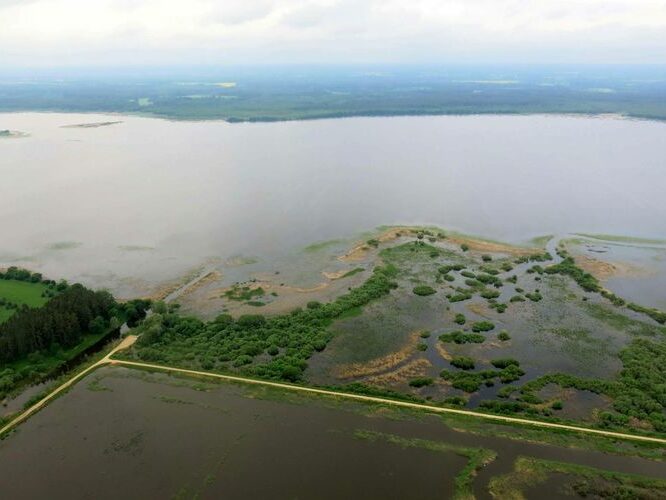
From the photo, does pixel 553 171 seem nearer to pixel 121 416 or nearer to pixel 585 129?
pixel 585 129

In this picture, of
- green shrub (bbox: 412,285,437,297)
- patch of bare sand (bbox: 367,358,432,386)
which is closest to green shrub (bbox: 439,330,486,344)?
patch of bare sand (bbox: 367,358,432,386)

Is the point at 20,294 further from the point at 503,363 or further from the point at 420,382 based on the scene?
the point at 503,363

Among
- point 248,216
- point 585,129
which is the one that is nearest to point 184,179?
point 248,216

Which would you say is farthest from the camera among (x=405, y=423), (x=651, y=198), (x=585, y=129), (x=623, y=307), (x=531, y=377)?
(x=585, y=129)

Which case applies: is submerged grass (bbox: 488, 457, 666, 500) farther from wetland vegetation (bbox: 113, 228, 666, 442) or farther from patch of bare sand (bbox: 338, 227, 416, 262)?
patch of bare sand (bbox: 338, 227, 416, 262)

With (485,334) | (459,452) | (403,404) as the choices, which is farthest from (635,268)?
(459,452)
